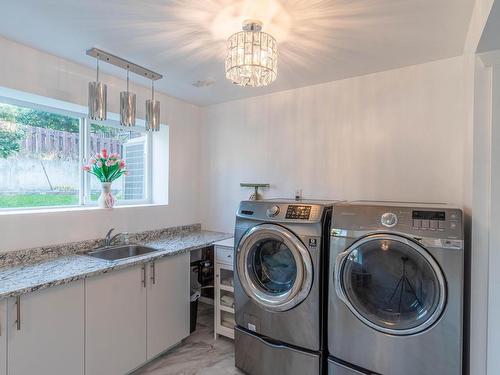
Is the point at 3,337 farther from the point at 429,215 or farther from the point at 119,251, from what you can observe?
the point at 429,215

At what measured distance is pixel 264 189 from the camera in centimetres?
298

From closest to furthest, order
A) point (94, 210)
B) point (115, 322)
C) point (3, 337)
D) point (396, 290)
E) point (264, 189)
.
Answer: point (3, 337) → point (396, 290) → point (115, 322) → point (94, 210) → point (264, 189)

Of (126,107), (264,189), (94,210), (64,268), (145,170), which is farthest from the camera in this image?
(145,170)

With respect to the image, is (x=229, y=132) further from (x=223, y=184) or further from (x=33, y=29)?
(x=33, y=29)

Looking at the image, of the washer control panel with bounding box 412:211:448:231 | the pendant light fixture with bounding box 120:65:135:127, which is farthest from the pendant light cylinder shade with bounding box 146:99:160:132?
the washer control panel with bounding box 412:211:448:231

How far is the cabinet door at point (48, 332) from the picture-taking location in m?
1.48

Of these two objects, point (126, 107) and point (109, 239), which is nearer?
point (126, 107)

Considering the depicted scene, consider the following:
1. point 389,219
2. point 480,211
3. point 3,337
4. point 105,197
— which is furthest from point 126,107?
point 480,211

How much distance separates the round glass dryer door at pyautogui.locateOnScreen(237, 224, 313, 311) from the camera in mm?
1886

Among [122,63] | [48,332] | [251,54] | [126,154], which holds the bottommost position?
[48,332]

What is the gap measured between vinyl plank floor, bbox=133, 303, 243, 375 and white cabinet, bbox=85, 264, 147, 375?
0.18 meters

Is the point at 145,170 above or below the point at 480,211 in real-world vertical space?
above

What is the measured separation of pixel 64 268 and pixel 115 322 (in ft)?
1.59

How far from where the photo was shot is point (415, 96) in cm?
222
